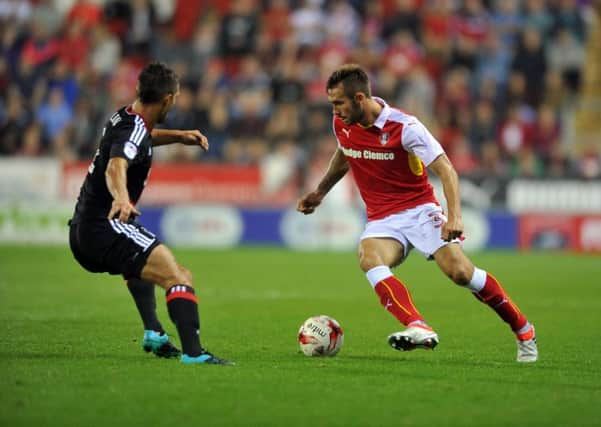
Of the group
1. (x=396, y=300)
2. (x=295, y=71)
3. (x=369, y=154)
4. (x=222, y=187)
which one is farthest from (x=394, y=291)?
(x=295, y=71)

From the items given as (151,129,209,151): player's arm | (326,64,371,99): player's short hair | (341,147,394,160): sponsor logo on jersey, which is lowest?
(151,129,209,151): player's arm

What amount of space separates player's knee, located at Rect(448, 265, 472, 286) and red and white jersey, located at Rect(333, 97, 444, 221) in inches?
25.2

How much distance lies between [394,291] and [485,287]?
2.17ft

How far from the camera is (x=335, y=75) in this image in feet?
26.6

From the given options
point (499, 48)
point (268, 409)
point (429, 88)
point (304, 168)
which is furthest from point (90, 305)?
point (499, 48)

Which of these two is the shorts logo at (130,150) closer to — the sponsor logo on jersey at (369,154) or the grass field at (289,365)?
the grass field at (289,365)

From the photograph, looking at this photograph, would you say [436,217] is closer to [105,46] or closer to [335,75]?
[335,75]

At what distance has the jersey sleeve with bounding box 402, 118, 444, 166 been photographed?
801 cm

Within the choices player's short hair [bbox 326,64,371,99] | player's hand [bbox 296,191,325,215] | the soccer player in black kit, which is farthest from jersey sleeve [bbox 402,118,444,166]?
the soccer player in black kit

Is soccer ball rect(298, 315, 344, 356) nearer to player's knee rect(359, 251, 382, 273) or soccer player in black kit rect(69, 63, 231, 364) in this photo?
player's knee rect(359, 251, 382, 273)

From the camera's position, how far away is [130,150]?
24.2 feet

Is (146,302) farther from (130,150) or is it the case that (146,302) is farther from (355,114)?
(355,114)

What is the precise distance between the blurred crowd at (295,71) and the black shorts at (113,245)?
14714mm

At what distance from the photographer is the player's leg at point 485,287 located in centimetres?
806
